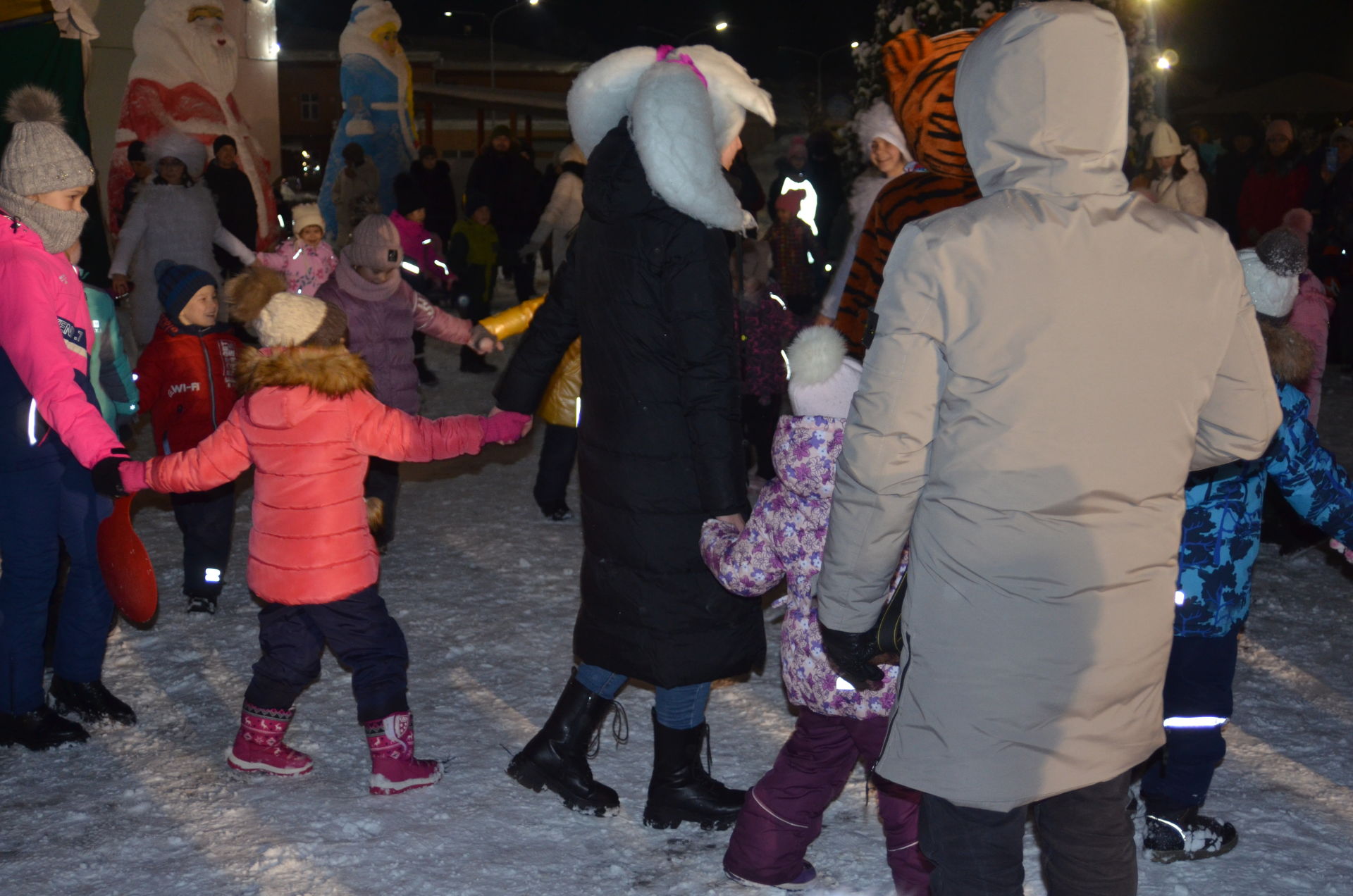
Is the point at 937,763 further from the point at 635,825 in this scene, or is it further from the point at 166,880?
the point at 166,880

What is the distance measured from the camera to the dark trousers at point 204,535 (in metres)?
5.34

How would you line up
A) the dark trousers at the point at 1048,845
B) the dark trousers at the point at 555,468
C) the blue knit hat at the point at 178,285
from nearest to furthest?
the dark trousers at the point at 1048,845, the blue knit hat at the point at 178,285, the dark trousers at the point at 555,468

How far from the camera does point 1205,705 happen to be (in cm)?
341

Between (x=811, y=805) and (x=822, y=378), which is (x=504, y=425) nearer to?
(x=822, y=378)

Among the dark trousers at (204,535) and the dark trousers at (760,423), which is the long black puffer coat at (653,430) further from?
the dark trousers at (760,423)

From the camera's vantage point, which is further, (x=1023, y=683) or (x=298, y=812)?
(x=298, y=812)

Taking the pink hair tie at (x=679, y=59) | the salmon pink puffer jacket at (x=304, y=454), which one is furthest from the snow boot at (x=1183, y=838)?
the pink hair tie at (x=679, y=59)

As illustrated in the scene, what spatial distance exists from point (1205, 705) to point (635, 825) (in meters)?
1.61

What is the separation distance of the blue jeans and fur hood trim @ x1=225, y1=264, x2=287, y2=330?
1553 mm

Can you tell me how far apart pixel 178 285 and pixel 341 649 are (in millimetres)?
1892

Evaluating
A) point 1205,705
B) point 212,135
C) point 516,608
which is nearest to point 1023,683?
point 1205,705

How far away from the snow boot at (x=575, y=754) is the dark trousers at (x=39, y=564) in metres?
1.62

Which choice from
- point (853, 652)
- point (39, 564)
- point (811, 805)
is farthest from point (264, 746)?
point (853, 652)

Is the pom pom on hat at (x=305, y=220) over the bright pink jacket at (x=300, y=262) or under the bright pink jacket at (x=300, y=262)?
over
